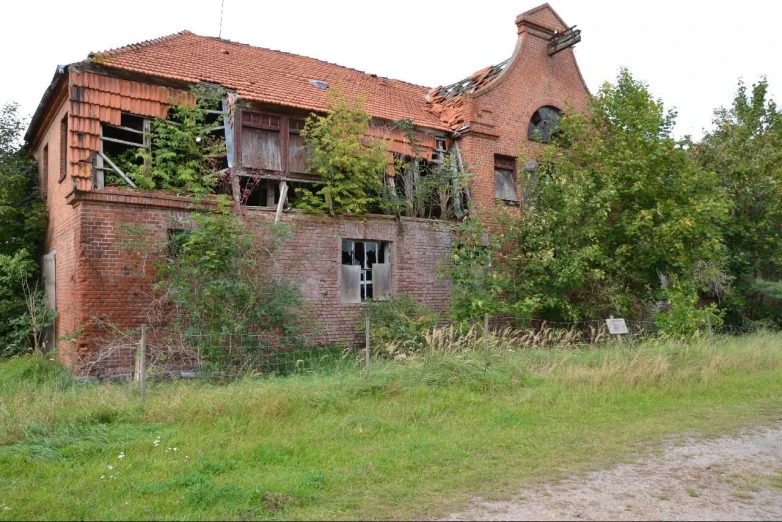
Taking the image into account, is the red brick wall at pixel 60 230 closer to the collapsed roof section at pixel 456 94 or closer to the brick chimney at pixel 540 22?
the collapsed roof section at pixel 456 94

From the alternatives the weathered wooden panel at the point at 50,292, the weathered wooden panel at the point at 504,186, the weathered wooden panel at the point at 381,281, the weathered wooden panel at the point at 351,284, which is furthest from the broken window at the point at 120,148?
the weathered wooden panel at the point at 504,186

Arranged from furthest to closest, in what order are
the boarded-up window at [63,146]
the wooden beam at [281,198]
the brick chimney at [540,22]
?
the brick chimney at [540,22], the boarded-up window at [63,146], the wooden beam at [281,198]

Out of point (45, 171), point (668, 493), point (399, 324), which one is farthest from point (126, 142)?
point (668, 493)

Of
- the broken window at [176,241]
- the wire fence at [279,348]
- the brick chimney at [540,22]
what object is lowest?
the wire fence at [279,348]

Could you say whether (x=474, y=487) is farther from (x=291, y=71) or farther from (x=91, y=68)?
(x=291, y=71)

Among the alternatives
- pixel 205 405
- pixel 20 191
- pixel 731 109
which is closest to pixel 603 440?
pixel 205 405

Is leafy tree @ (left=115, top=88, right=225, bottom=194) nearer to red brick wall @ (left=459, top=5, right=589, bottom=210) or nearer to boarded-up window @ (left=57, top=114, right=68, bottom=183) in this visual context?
boarded-up window @ (left=57, top=114, right=68, bottom=183)

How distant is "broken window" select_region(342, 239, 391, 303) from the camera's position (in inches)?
546

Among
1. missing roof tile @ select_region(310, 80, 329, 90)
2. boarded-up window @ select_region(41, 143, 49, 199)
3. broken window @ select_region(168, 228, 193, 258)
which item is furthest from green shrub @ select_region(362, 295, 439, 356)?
boarded-up window @ select_region(41, 143, 49, 199)

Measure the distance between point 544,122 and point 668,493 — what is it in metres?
14.2

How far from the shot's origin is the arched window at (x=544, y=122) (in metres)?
17.6

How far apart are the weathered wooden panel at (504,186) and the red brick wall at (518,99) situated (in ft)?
1.43

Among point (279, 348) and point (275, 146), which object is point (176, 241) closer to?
point (279, 348)

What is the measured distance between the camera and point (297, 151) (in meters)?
13.6
